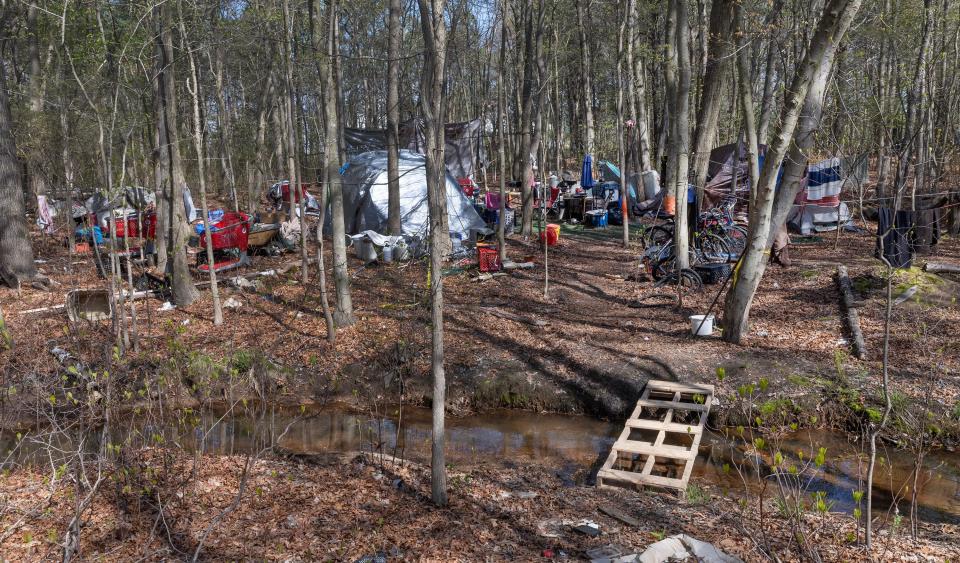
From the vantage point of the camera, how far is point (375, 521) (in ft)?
17.3

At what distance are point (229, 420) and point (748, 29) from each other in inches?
442

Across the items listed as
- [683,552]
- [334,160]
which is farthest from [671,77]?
[683,552]

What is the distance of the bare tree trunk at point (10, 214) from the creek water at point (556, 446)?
6559 mm

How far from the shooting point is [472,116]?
37625 millimetres

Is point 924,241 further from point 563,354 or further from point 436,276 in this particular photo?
point 436,276

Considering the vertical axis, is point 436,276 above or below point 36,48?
below

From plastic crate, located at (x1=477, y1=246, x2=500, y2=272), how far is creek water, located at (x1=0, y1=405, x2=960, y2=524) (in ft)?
16.3

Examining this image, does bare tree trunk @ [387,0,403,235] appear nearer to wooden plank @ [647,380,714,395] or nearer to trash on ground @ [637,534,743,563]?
wooden plank @ [647,380,714,395]

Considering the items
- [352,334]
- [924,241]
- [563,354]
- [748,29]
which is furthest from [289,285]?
[924,241]

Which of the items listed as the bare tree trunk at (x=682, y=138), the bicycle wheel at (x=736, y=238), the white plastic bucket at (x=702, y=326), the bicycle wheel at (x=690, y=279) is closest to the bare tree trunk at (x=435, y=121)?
the white plastic bucket at (x=702, y=326)

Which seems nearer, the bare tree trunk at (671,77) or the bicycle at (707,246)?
the bicycle at (707,246)

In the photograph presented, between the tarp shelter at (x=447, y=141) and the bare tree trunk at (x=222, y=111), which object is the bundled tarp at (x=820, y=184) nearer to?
the tarp shelter at (x=447, y=141)

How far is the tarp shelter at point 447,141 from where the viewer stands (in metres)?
21.1

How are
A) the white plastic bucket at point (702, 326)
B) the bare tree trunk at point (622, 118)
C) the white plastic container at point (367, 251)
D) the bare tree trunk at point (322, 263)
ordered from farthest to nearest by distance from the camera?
1. the bare tree trunk at point (622, 118)
2. the white plastic container at point (367, 251)
3. the white plastic bucket at point (702, 326)
4. the bare tree trunk at point (322, 263)
